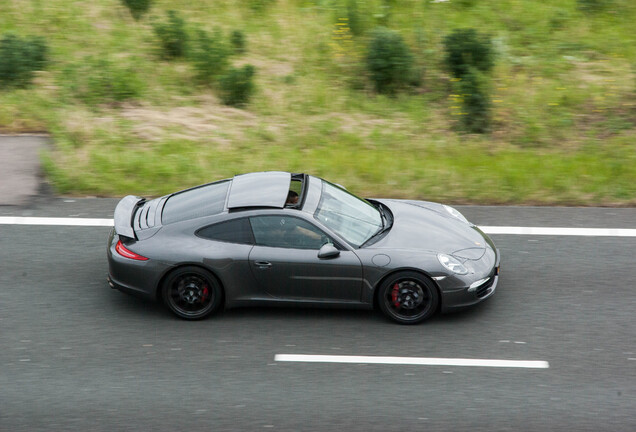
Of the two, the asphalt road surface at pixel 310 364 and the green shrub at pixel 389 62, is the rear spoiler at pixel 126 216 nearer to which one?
the asphalt road surface at pixel 310 364

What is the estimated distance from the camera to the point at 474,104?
13055mm

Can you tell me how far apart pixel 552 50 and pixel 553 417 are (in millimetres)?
11216

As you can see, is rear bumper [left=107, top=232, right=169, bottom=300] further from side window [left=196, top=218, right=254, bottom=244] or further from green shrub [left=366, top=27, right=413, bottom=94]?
green shrub [left=366, top=27, right=413, bottom=94]

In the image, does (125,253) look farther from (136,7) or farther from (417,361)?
(136,7)

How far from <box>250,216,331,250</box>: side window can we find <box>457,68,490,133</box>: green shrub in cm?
641

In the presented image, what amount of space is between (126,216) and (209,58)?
7387mm

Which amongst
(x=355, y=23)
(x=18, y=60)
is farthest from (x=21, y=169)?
(x=355, y=23)

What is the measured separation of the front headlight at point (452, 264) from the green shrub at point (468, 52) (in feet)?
24.2

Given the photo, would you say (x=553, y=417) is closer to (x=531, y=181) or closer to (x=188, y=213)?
(x=188, y=213)

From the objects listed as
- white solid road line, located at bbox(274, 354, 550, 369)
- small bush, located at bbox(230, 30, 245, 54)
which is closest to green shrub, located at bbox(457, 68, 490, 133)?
small bush, located at bbox(230, 30, 245, 54)

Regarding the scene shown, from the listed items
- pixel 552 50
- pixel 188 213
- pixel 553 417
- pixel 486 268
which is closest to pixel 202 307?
pixel 188 213

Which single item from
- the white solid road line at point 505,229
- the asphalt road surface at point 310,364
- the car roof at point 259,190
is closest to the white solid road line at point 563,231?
the white solid road line at point 505,229

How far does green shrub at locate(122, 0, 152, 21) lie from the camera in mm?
17094

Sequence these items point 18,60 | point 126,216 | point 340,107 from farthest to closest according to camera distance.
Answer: point 18,60, point 340,107, point 126,216
